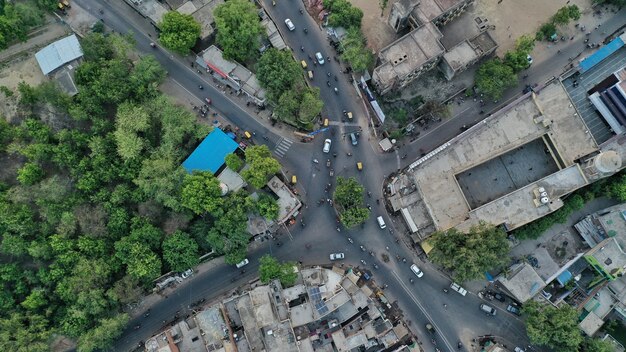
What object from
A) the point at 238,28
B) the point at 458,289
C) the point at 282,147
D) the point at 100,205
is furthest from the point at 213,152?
the point at 458,289

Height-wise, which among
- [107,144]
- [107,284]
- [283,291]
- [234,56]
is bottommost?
[283,291]

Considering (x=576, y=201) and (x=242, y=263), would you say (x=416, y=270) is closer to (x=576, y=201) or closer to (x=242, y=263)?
(x=576, y=201)

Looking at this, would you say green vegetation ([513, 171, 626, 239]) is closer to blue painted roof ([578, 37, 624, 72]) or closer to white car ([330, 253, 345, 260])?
blue painted roof ([578, 37, 624, 72])

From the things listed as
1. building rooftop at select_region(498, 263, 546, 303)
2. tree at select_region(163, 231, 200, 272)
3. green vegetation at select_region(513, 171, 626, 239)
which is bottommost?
building rooftop at select_region(498, 263, 546, 303)

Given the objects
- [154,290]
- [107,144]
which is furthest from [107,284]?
[107,144]

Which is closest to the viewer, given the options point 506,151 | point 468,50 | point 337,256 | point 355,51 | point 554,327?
point 554,327

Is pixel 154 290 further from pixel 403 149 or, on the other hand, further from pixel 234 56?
pixel 403 149

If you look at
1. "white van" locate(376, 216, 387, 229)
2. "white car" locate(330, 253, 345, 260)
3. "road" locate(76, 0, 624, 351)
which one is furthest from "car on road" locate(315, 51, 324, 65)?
"white car" locate(330, 253, 345, 260)
